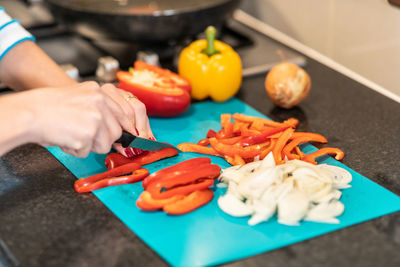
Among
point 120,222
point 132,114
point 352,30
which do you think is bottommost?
point 120,222

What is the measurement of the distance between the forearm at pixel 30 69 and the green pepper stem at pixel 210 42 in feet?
1.37

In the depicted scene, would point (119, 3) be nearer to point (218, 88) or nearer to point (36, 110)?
point (218, 88)

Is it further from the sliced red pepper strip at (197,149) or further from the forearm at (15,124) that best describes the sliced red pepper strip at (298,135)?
the forearm at (15,124)

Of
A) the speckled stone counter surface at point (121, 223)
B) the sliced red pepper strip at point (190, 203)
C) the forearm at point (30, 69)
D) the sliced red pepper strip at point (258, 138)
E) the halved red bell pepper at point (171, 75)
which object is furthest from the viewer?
the halved red bell pepper at point (171, 75)

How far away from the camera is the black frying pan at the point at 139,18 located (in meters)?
1.68

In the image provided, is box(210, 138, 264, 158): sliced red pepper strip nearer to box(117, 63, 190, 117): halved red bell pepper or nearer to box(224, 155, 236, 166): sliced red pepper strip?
box(224, 155, 236, 166): sliced red pepper strip

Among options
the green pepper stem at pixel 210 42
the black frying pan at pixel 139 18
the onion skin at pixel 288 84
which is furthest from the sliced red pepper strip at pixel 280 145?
the black frying pan at pixel 139 18

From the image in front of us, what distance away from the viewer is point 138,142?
52.4 inches

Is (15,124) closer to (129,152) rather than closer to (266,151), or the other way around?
(129,152)

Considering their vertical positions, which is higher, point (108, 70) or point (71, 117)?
point (71, 117)

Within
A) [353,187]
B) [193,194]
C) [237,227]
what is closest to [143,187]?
[193,194]

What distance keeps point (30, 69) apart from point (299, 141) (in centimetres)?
74

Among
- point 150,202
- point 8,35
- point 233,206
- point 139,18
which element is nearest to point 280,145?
point 233,206

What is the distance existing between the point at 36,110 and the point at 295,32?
47.6 inches
